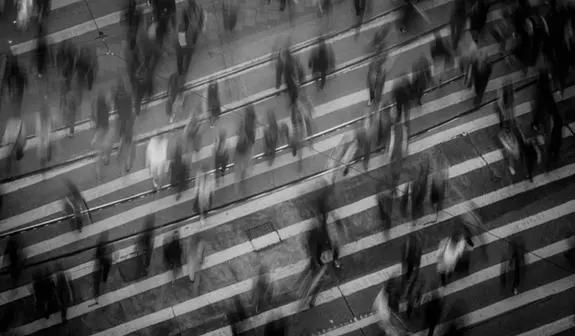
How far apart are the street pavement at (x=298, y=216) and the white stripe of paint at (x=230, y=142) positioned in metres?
0.02

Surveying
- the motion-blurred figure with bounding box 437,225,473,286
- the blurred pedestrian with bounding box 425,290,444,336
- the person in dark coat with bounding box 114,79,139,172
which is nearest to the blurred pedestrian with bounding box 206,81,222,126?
the person in dark coat with bounding box 114,79,139,172

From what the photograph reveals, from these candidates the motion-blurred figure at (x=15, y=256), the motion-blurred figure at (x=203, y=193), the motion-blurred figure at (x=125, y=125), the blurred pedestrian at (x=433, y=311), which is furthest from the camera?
the motion-blurred figure at (x=125, y=125)

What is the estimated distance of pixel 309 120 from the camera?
9.12 meters

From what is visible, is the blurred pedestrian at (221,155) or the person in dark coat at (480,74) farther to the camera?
the person in dark coat at (480,74)

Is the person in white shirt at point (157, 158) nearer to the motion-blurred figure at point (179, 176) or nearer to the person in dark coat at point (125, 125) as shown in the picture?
the motion-blurred figure at point (179, 176)

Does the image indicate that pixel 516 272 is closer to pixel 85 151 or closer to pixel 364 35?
pixel 364 35

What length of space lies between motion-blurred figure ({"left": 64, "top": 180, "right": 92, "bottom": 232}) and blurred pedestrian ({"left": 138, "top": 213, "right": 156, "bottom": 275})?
943 millimetres

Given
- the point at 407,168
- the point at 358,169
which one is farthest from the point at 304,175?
the point at 407,168

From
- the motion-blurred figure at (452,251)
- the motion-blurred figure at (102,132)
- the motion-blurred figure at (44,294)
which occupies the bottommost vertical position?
the motion-blurred figure at (452,251)

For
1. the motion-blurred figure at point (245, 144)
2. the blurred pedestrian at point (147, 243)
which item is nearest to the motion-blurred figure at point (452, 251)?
the motion-blurred figure at point (245, 144)

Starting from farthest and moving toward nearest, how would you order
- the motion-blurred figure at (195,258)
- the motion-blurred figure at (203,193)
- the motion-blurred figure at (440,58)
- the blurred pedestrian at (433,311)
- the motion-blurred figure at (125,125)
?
the motion-blurred figure at (440,58) < the motion-blurred figure at (125,125) < the motion-blurred figure at (203,193) < the motion-blurred figure at (195,258) < the blurred pedestrian at (433,311)

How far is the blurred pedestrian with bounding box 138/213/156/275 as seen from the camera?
28.8ft

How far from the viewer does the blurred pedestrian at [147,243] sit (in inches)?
346

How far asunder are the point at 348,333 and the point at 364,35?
507cm
